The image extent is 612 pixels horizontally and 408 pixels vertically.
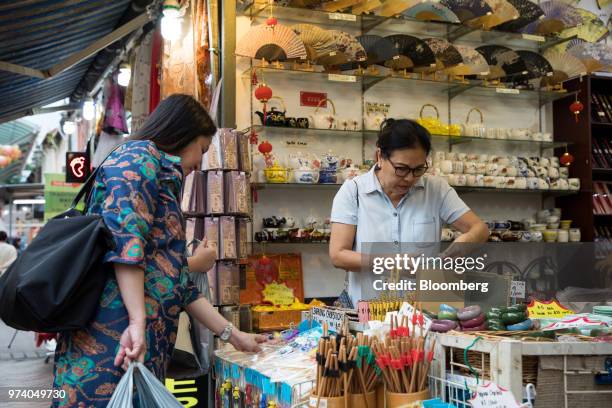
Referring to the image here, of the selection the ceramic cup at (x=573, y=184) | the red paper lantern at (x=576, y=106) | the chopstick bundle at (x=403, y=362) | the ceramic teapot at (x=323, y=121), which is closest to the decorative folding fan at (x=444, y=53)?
the ceramic teapot at (x=323, y=121)

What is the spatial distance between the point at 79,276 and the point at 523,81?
5.17m

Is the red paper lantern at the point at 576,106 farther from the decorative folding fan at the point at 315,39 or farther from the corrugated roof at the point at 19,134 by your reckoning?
the corrugated roof at the point at 19,134

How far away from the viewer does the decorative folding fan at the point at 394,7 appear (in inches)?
222

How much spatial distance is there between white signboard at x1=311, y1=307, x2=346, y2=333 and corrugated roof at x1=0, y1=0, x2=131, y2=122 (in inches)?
169

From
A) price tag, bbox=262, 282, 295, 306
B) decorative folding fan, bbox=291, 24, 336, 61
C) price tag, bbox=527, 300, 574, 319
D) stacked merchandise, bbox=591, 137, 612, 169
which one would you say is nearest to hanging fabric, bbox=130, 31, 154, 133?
decorative folding fan, bbox=291, 24, 336, 61

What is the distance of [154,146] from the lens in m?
2.07

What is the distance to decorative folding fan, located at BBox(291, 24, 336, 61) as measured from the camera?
536 cm

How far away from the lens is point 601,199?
6551mm

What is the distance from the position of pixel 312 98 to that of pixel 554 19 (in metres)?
2.35

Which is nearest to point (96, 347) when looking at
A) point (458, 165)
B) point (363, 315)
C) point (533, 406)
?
point (363, 315)

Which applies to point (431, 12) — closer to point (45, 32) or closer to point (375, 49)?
point (375, 49)

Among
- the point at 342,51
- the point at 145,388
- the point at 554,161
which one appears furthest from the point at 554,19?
the point at 145,388

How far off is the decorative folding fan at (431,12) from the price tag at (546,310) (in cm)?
380

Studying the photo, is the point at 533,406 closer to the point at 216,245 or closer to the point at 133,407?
the point at 133,407
